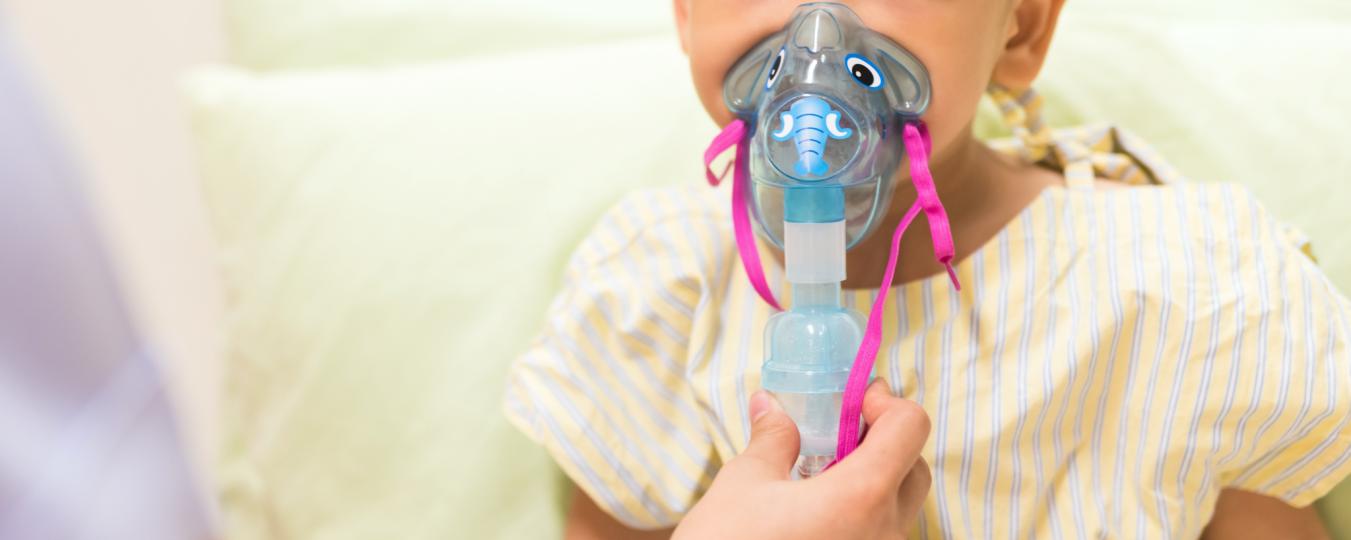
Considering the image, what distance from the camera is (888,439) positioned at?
651 mm

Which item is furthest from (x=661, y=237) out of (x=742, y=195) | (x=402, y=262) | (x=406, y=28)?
(x=406, y=28)

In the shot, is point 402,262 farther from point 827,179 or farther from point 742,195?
point 827,179

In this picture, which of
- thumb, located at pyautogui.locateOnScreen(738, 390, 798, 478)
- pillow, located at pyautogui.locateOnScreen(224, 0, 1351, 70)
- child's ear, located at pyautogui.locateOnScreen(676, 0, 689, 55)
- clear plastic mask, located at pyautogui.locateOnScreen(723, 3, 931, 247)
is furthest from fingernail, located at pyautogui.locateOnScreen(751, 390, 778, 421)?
pillow, located at pyautogui.locateOnScreen(224, 0, 1351, 70)

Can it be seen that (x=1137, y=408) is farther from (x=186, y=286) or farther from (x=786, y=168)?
(x=186, y=286)

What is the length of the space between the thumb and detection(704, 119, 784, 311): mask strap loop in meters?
0.09

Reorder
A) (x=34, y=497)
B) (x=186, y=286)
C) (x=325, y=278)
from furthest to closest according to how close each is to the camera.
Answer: (x=186, y=286) < (x=34, y=497) < (x=325, y=278)

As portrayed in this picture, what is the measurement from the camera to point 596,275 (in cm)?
94

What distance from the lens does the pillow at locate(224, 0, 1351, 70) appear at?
126 centimetres

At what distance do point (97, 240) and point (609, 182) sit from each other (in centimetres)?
90

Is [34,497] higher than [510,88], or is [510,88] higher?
[510,88]

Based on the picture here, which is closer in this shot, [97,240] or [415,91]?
[415,91]

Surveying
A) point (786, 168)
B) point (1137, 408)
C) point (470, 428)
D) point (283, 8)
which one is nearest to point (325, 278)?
point (470, 428)

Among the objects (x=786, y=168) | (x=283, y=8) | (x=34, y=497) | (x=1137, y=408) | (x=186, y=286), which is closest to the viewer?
(x=786, y=168)

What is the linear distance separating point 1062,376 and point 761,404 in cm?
23
